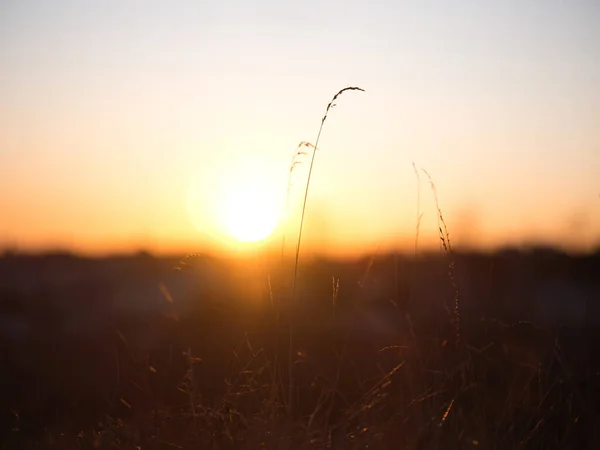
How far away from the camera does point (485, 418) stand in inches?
128

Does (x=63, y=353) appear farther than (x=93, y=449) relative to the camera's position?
Yes

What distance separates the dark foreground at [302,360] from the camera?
3.07m

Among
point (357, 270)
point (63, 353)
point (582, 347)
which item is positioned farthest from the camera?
point (357, 270)

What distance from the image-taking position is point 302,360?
3295mm

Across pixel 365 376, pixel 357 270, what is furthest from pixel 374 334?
pixel 357 270

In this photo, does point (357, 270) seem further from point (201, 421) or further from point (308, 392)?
point (201, 421)

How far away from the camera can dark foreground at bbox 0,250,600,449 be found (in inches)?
121

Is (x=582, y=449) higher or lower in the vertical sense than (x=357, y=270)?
lower

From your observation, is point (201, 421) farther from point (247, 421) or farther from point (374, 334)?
point (374, 334)

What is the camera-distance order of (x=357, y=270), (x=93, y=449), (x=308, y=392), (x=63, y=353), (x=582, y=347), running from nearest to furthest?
(x=93, y=449) → (x=308, y=392) → (x=582, y=347) → (x=63, y=353) → (x=357, y=270)

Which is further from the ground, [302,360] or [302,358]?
[302,360]

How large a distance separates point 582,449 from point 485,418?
44 cm

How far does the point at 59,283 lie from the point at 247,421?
20.4 feet

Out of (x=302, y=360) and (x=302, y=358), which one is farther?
(x=302, y=358)
